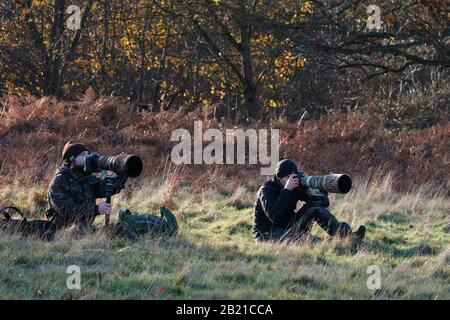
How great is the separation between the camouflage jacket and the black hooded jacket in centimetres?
158

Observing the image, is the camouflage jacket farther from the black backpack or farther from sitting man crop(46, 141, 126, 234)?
the black backpack

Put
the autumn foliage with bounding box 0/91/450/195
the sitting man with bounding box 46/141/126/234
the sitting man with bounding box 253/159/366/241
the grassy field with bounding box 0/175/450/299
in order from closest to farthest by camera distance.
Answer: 1. the grassy field with bounding box 0/175/450/299
2. the sitting man with bounding box 46/141/126/234
3. the sitting man with bounding box 253/159/366/241
4. the autumn foliage with bounding box 0/91/450/195

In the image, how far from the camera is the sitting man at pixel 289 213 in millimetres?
8812

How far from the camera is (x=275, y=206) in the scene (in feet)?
29.0

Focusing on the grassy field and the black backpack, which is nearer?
the grassy field

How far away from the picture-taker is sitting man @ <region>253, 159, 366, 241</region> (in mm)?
8812

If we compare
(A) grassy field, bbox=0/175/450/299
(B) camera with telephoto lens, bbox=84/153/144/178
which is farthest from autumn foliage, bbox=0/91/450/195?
(B) camera with telephoto lens, bbox=84/153/144/178

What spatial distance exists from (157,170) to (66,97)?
247 inches

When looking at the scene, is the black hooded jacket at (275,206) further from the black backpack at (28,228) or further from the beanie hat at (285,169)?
the black backpack at (28,228)

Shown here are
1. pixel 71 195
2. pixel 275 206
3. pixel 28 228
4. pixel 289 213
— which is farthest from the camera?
pixel 289 213

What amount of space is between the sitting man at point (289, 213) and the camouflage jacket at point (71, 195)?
1.62 m

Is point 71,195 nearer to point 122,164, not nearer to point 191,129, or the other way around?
point 122,164

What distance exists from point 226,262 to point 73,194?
1.93 metres

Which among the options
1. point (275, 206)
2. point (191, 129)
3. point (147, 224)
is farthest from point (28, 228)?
point (191, 129)
